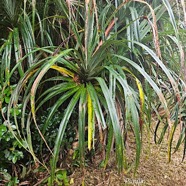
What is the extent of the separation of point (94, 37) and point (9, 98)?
1.27 feet

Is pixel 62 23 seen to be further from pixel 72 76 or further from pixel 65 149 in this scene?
pixel 65 149

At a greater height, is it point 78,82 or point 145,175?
point 78,82

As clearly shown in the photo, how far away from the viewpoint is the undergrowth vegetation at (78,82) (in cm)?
80

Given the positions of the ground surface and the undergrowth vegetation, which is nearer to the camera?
the undergrowth vegetation

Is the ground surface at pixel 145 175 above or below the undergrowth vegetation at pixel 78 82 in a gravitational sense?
below

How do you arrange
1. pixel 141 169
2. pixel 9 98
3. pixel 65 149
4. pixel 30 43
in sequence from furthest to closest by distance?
pixel 141 169, pixel 65 149, pixel 30 43, pixel 9 98

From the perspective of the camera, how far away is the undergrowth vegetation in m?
0.80

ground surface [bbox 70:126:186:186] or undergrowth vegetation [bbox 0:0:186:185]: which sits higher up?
undergrowth vegetation [bbox 0:0:186:185]

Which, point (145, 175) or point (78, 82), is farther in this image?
point (145, 175)

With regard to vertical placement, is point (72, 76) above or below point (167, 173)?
above

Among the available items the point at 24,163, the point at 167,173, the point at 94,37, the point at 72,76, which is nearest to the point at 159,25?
the point at 94,37

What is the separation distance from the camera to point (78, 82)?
3.00 ft

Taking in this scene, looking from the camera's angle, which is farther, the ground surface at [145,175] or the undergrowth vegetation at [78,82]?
the ground surface at [145,175]

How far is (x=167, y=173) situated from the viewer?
1.29m
